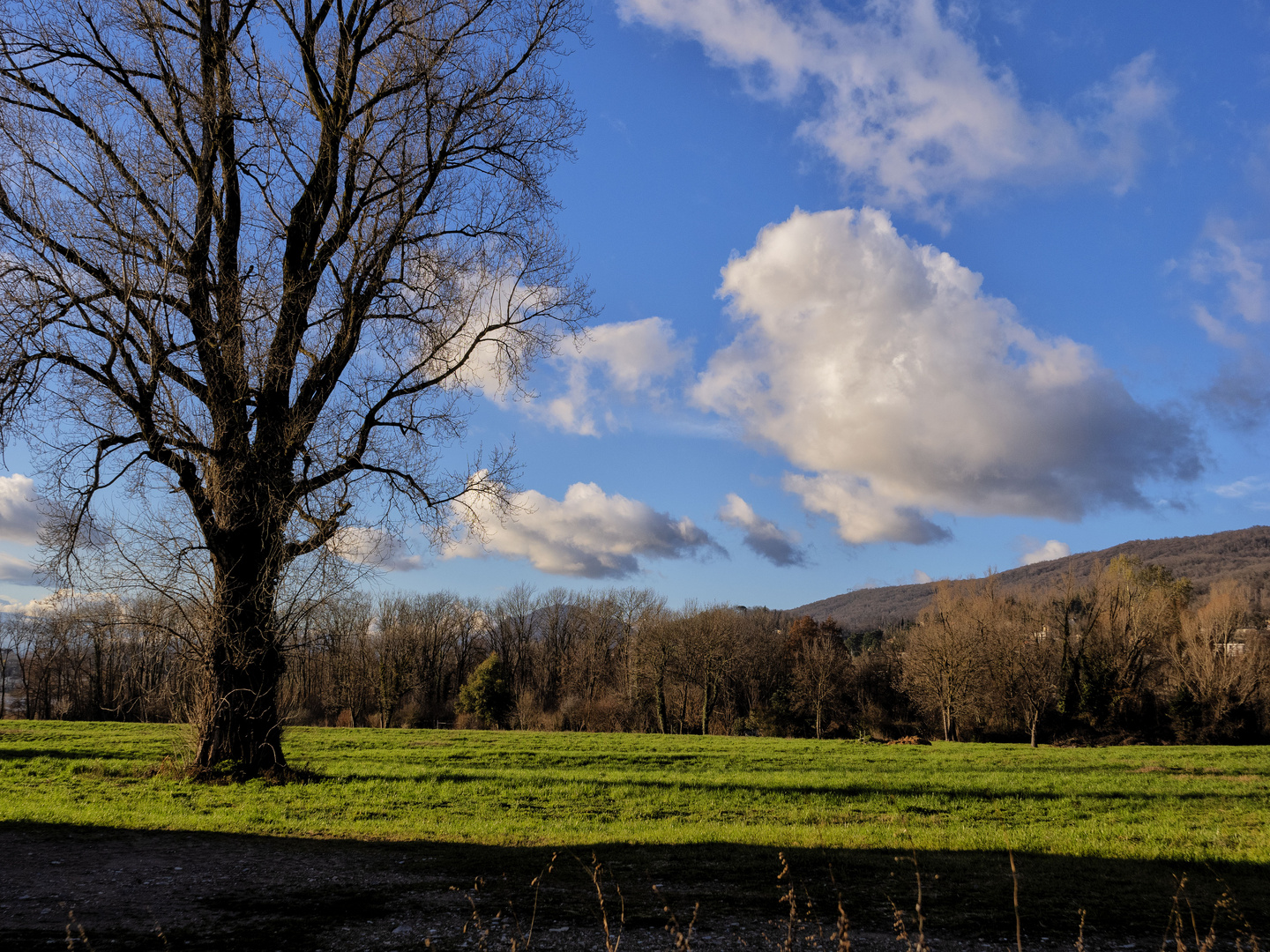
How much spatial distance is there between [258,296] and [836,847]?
12.8 m

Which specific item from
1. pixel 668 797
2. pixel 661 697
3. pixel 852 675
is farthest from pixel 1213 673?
pixel 668 797

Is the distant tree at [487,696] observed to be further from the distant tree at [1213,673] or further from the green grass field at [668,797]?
the distant tree at [1213,673]

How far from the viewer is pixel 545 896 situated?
6438 millimetres

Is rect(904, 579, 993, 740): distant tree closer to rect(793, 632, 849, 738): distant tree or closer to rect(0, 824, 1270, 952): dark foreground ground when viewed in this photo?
rect(793, 632, 849, 738): distant tree

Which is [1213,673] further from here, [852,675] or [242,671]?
[242,671]

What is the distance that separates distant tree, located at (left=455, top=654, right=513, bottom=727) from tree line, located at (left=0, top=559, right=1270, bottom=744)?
0.40 ft

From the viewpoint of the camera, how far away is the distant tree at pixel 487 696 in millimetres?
49875

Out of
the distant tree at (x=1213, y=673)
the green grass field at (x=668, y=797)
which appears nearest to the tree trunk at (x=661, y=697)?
the green grass field at (x=668, y=797)

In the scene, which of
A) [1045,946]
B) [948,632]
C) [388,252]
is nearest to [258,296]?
[388,252]

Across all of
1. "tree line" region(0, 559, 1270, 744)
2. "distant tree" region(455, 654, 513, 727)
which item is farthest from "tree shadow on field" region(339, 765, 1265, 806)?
"distant tree" region(455, 654, 513, 727)

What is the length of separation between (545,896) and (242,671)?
32.0 ft

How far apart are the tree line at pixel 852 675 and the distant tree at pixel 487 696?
0.12 m

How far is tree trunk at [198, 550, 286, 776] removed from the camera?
44.5ft

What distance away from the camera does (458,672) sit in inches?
2554
